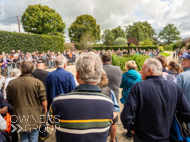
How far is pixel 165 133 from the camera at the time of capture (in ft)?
5.63

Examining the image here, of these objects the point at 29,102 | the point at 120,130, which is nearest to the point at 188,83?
the point at 120,130

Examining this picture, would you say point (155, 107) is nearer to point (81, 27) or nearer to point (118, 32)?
point (81, 27)

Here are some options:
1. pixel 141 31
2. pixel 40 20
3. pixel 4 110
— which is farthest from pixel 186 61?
pixel 141 31

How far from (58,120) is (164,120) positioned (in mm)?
1416

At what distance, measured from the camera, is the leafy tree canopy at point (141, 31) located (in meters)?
56.0

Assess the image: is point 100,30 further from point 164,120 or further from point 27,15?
point 164,120

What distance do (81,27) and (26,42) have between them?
31.6 meters

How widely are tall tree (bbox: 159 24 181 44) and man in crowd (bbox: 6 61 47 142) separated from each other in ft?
286

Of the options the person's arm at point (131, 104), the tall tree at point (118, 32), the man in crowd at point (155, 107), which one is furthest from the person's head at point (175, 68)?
the tall tree at point (118, 32)

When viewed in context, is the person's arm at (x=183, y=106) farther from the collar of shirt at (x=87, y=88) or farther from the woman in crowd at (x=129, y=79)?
the woman in crowd at (x=129, y=79)

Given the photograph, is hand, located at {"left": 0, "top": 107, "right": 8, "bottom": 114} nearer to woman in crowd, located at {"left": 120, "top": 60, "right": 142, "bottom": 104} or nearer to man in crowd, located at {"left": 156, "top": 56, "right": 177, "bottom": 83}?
woman in crowd, located at {"left": 120, "top": 60, "right": 142, "bottom": 104}

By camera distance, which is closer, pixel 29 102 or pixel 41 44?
pixel 29 102

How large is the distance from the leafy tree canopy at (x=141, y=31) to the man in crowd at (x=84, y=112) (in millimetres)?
59683

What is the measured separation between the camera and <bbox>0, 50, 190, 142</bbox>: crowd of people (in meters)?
1.15
